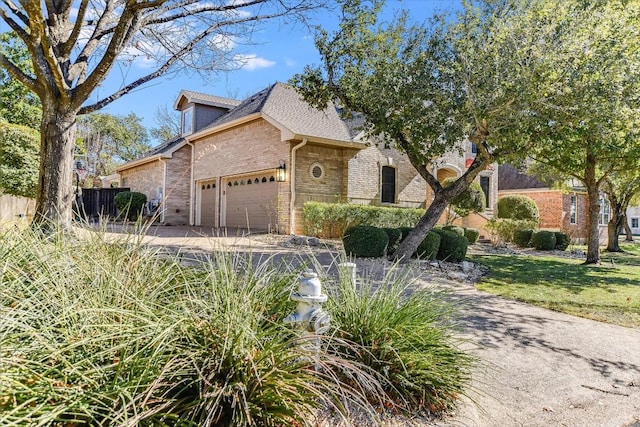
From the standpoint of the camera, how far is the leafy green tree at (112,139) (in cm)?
3394

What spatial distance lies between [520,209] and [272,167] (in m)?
12.6

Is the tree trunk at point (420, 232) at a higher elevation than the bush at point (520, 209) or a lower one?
lower

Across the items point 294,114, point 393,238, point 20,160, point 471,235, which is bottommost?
point 471,235

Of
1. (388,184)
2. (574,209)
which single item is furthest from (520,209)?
(388,184)

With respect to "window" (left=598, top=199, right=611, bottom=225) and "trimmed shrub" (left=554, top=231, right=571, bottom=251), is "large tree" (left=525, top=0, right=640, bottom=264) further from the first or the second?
"window" (left=598, top=199, right=611, bottom=225)

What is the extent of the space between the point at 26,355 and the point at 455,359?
247cm

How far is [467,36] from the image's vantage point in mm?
8211

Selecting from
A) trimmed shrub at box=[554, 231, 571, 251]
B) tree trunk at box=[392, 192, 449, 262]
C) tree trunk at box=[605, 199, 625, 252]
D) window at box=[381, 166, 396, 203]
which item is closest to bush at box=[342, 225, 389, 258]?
tree trunk at box=[392, 192, 449, 262]

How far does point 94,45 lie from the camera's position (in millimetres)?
6270

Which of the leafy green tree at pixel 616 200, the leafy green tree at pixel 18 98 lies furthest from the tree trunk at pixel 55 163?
the leafy green tree at pixel 616 200

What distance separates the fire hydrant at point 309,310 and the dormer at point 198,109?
60.0 feet

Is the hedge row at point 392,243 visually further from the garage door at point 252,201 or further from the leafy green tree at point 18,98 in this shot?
the leafy green tree at point 18,98

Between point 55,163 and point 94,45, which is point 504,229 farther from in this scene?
point 55,163

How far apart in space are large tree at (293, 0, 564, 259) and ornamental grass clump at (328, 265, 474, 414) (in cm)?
523
